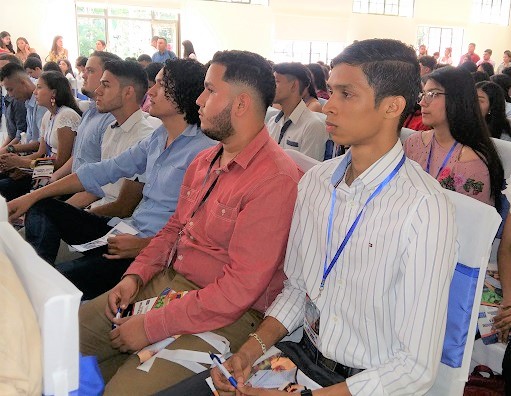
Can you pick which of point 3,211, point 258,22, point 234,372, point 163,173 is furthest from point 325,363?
point 258,22

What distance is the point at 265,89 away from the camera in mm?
1674

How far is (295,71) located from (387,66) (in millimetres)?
2618

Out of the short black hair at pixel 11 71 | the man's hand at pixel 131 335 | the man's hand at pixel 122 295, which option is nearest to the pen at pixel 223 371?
the man's hand at pixel 131 335

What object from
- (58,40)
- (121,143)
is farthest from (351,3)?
(121,143)

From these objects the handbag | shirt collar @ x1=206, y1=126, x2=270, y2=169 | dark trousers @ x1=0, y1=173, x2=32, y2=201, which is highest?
shirt collar @ x1=206, y1=126, x2=270, y2=169

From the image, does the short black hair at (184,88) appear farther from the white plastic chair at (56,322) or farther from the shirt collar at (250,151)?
the white plastic chair at (56,322)

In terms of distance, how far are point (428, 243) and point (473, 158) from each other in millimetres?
1435

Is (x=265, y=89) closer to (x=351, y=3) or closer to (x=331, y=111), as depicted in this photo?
(x=331, y=111)

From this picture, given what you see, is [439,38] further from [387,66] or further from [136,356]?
[136,356]

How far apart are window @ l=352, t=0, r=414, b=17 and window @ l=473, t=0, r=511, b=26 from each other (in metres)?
2.57

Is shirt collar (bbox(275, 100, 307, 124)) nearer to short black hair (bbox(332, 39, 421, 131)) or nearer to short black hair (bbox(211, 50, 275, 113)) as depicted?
Result: short black hair (bbox(211, 50, 275, 113))

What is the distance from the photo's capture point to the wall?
38.4ft

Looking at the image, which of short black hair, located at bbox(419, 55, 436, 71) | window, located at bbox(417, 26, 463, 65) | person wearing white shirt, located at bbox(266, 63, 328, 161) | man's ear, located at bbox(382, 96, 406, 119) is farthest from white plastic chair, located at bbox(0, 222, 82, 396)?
window, located at bbox(417, 26, 463, 65)

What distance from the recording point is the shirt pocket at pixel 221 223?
4.90ft
